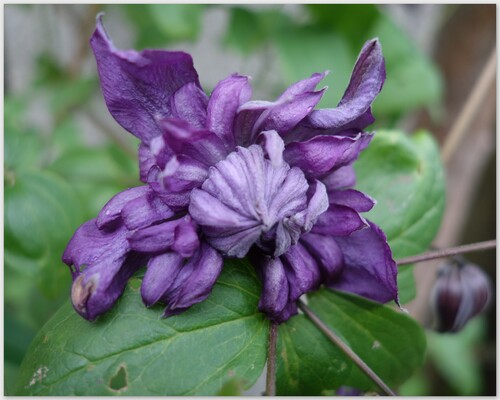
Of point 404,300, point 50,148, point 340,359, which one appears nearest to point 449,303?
point 404,300

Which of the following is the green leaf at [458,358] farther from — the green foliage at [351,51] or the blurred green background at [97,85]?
the green foliage at [351,51]

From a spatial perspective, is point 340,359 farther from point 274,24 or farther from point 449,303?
point 274,24

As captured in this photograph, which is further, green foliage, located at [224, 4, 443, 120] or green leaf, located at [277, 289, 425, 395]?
green foliage, located at [224, 4, 443, 120]

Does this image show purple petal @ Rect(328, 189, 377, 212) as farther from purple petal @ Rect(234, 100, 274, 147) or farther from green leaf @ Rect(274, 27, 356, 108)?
green leaf @ Rect(274, 27, 356, 108)

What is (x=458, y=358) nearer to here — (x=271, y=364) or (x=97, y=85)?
(x=97, y=85)

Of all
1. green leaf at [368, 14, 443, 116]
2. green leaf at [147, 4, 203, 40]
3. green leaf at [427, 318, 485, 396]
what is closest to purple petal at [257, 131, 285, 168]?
green leaf at [147, 4, 203, 40]

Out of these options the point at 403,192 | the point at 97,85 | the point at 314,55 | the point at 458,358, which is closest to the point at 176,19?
the point at 314,55
